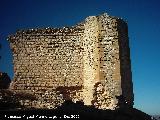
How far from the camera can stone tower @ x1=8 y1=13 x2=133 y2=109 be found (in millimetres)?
15930

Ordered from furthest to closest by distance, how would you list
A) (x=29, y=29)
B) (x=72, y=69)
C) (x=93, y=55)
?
(x=29, y=29) < (x=72, y=69) < (x=93, y=55)

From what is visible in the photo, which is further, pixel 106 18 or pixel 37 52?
pixel 37 52

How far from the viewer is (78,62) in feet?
59.7

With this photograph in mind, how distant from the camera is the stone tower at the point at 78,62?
15930 millimetres

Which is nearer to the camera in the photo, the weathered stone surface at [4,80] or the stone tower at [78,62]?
the stone tower at [78,62]

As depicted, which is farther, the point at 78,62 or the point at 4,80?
the point at 4,80

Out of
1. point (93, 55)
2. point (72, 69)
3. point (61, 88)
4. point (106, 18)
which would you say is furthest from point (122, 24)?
point (61, 88)

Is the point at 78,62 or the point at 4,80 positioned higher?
the point at 78,62

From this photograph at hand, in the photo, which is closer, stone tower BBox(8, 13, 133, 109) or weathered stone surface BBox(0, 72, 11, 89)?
stone tower BBox(8, 13, 133, 109)

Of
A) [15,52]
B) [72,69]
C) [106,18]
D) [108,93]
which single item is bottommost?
[108,93]

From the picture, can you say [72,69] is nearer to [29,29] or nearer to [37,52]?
[37,52]

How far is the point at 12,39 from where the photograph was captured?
64.3ft

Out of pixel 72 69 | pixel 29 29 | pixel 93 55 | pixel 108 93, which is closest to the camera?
pixel 108 93

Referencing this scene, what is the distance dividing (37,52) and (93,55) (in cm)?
408
